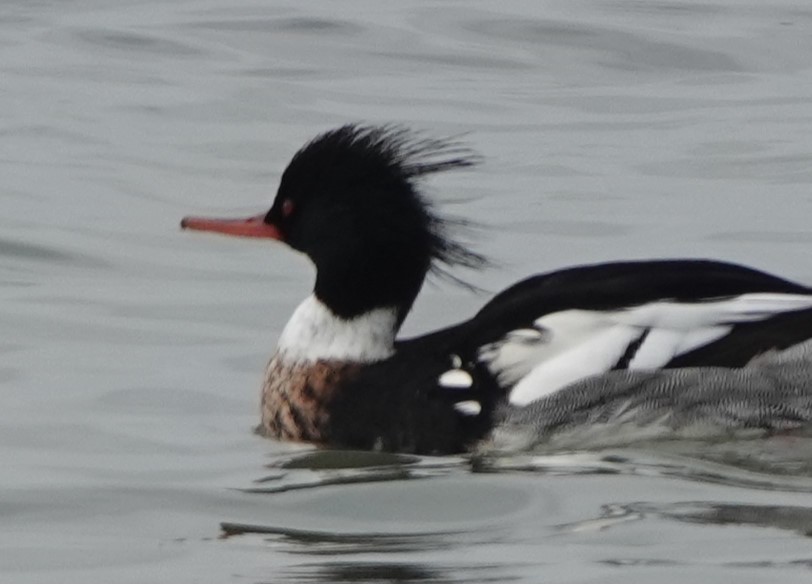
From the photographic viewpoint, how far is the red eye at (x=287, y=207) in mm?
8094

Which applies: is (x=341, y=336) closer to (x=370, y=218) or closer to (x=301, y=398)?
(x=301, y=398)

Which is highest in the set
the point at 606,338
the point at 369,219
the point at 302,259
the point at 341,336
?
the point at 369,219

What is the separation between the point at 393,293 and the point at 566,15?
8927 millimetres

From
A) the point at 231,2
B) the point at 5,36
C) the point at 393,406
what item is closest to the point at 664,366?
the point at 393,406

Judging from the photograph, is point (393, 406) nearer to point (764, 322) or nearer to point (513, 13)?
point (764, 322)

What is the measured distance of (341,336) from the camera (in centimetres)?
797

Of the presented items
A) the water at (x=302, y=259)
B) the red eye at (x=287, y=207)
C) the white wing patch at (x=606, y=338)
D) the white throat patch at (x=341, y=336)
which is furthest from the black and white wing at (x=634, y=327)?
the red eye at (x=287, y=207)

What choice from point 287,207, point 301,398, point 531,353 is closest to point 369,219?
point 287,207

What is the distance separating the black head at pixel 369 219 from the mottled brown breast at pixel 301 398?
0.76ft

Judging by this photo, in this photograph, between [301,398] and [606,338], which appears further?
[301,398]

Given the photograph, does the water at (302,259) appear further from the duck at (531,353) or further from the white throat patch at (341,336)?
the white throat patch at (341,336)

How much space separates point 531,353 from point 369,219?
843mm

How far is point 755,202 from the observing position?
11664mm

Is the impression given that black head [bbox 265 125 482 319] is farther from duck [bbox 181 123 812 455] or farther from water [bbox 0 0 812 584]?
water [bbox 0 0 812 584]
